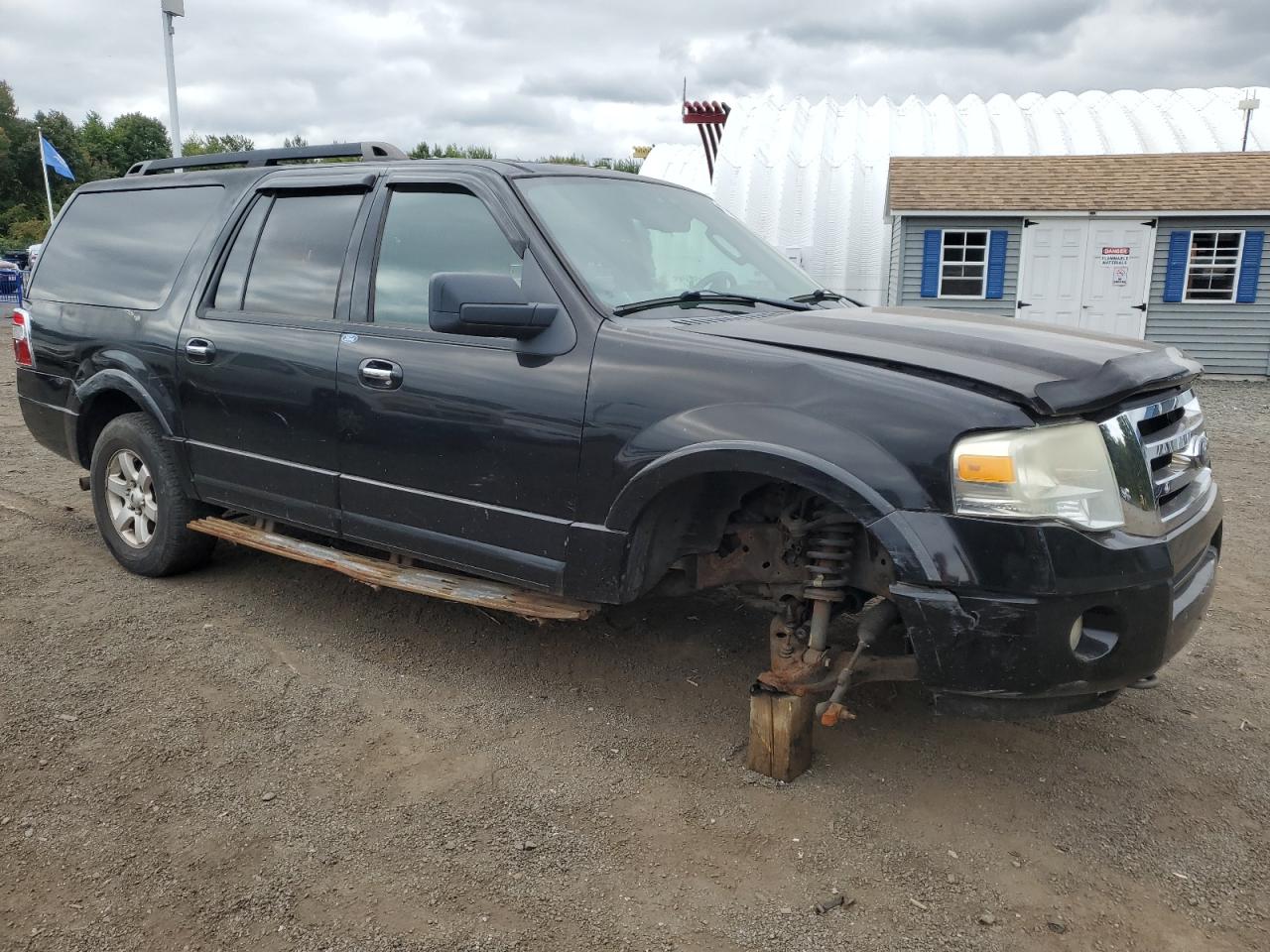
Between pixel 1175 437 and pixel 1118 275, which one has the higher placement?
pixel 1118 275

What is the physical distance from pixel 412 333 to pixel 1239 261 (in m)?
15.7

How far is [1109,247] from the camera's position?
15531 millimetres

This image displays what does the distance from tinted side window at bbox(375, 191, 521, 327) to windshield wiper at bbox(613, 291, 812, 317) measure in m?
0.49

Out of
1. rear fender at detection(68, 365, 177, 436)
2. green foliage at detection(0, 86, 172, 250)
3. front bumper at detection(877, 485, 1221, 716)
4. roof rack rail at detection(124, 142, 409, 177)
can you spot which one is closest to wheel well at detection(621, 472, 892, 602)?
front bumper at detection(877, 485, 1221, 716)

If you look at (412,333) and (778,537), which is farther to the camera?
(412,333)

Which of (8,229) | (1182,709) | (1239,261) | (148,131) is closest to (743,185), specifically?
(1239,261)

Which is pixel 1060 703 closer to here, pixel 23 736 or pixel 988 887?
pixel 988 887

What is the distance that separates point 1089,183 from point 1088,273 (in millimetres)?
1440

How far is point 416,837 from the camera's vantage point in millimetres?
2906

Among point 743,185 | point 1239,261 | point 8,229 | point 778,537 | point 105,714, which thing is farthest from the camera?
point 8,229

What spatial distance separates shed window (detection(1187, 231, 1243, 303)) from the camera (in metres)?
15.3

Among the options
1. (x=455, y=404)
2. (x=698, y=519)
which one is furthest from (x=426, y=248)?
(x=698, y=519)

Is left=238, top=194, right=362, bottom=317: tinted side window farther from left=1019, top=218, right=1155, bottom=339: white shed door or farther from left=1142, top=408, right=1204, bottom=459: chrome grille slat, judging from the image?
left=1019, top=218, right=1155, bottom=339: white shed door

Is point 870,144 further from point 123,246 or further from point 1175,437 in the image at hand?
point 1175,437
